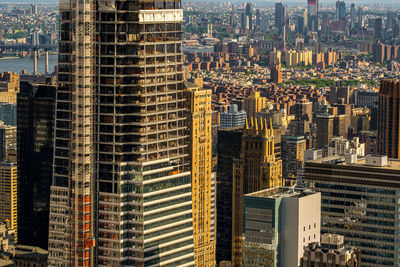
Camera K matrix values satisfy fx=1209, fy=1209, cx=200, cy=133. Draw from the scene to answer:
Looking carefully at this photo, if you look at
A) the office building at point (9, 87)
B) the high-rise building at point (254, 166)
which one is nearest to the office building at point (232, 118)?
the office building at point (9, 87)

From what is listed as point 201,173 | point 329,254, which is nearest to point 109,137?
point 329,254

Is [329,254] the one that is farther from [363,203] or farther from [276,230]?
[363,203]

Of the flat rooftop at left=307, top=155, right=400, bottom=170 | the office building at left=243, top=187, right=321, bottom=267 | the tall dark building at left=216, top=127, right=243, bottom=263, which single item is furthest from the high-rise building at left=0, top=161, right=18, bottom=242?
the office building at left=243, top=187, right=321, bottom=267

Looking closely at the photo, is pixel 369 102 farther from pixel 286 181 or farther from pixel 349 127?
pixel 286 181

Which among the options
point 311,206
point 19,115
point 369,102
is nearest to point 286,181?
point 19,115

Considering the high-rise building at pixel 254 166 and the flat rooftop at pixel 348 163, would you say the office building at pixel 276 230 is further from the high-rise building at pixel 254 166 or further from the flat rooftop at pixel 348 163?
the high-rise building at pixel 254 166

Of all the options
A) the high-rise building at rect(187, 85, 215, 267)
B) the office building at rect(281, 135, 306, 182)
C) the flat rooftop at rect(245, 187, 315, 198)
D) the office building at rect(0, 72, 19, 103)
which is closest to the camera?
the flat rooftop at rect(245, 187, 315, 198)

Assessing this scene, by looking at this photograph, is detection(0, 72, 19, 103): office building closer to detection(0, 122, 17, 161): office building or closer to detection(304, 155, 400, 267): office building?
detection(0, 122, 17, 161): office building
